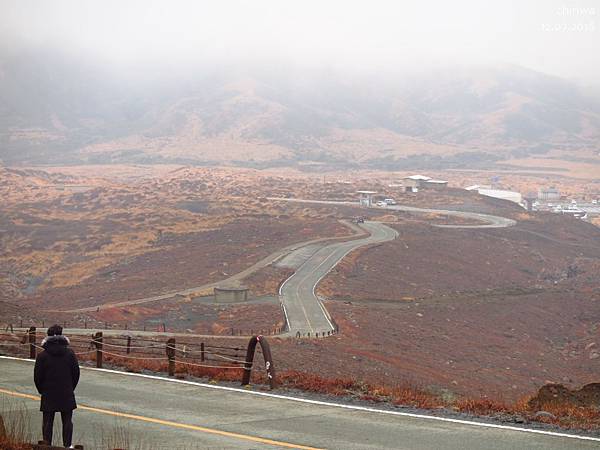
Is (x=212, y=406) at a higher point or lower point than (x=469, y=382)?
higher

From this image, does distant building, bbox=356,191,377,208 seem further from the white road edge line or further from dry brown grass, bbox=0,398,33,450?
dry brown grass, bbox=0,398,33,450

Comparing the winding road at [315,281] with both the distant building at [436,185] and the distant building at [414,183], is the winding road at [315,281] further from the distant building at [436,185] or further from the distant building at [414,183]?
the distant building at [436,185]

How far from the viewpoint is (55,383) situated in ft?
35.3

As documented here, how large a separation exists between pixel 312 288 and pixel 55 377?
48.9 m

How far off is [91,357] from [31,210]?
99739 millimetres

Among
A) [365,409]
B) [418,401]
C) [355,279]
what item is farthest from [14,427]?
[355,279]

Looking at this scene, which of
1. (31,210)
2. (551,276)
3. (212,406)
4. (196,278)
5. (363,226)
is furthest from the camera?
(31,210)

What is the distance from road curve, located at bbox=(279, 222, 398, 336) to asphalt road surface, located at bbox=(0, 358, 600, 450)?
93.7 feet

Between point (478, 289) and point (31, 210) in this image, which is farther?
point (31, 210)

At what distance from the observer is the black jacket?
10758 mm

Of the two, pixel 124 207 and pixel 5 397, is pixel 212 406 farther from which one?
pixel 124 207

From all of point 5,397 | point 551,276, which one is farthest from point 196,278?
point 5,397

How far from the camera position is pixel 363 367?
37469mm

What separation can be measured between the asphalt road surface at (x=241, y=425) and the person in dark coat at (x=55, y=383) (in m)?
0.73
